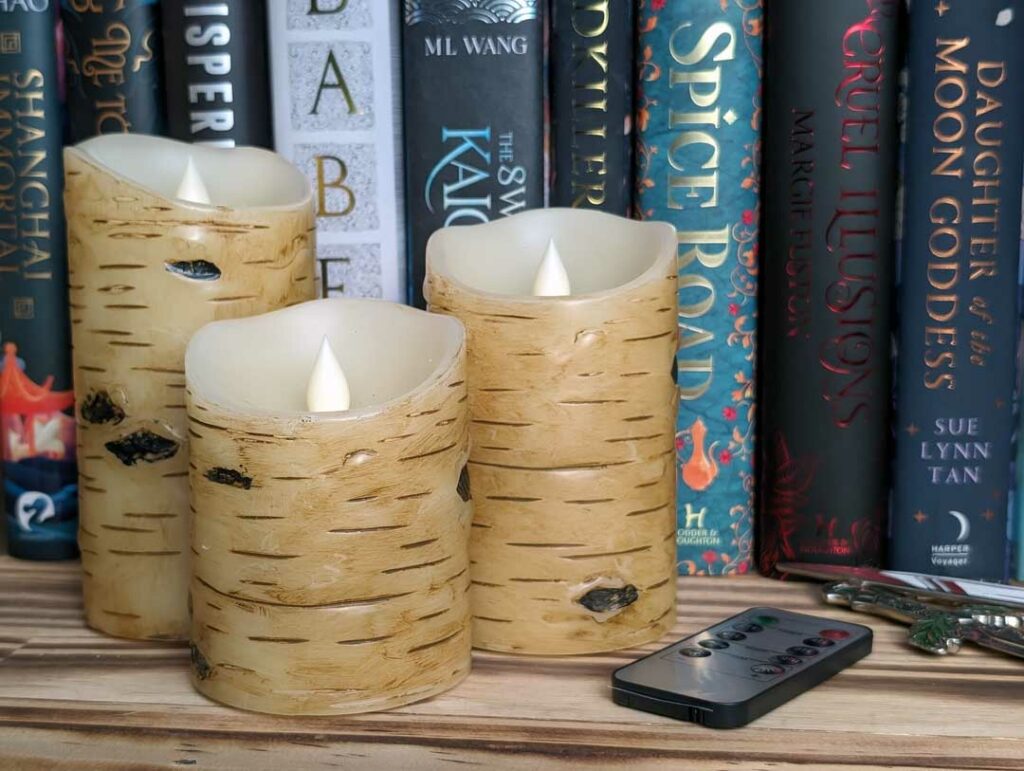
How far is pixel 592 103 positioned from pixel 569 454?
0.20 m

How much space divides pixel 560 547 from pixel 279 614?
5.1 inches

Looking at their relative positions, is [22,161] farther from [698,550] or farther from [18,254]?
[698,550]

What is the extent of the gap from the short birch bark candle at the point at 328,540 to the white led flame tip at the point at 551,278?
70mm

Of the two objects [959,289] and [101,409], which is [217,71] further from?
[959,289]

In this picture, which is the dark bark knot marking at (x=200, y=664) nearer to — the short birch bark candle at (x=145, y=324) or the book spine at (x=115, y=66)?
the short birch bark candle at (x=145, y=324)

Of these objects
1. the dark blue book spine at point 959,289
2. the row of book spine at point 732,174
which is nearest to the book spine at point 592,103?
the row of book spine at point 732,174

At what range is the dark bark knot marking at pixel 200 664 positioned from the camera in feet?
1.77

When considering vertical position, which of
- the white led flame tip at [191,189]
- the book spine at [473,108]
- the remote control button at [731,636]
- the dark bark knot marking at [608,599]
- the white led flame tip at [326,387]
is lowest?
the remote control button at [731,636]

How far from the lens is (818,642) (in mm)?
578

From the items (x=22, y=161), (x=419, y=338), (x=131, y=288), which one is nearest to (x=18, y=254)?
(x=22, y=161)

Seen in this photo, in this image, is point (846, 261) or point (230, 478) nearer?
point (230, 478)

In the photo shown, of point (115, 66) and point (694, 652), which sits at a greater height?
point (115, 66)

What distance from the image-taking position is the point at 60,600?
2.20 feet

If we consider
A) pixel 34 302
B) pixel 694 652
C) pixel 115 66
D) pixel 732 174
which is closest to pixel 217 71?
pixel 115 66
